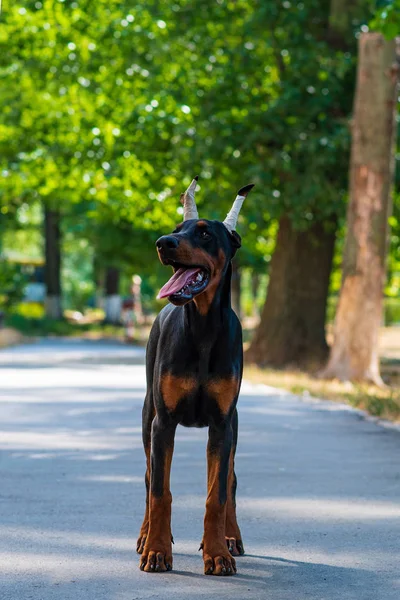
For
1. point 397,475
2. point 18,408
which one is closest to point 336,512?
point 397,475

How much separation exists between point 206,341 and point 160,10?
67.9ft

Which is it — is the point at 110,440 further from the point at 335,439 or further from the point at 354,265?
the point at 354,265

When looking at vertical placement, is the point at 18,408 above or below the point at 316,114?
below

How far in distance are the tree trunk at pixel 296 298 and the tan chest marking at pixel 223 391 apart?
19.0m

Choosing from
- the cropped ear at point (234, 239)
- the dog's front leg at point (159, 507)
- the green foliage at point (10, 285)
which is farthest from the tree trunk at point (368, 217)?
the green foliage at point (10, 285)

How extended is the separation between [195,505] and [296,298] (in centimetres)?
1736

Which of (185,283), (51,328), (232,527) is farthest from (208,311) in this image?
(51,328)

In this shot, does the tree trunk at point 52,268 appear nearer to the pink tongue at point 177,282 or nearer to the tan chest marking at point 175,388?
the tan chest marking at point 175,388

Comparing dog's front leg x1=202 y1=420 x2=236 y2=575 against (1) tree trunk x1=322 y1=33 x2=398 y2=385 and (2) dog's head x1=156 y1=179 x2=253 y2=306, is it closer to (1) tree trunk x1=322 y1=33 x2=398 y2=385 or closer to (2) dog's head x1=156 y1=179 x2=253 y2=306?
(2) dog's head x1=156 y1=179 x2=253 y2=306

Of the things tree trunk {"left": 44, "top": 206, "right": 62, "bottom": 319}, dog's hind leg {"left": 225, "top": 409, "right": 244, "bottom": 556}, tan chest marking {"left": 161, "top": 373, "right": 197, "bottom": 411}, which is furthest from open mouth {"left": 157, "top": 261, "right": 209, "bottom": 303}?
tree trunk {"left": 44, "top": 206, "right": 62, "bottom": 319}

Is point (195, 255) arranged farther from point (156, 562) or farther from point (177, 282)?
point (156, 562)

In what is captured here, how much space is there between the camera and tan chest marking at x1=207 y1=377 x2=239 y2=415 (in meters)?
6.18

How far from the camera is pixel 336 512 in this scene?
804cm

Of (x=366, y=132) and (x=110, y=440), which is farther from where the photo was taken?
(x=366, y=132)
